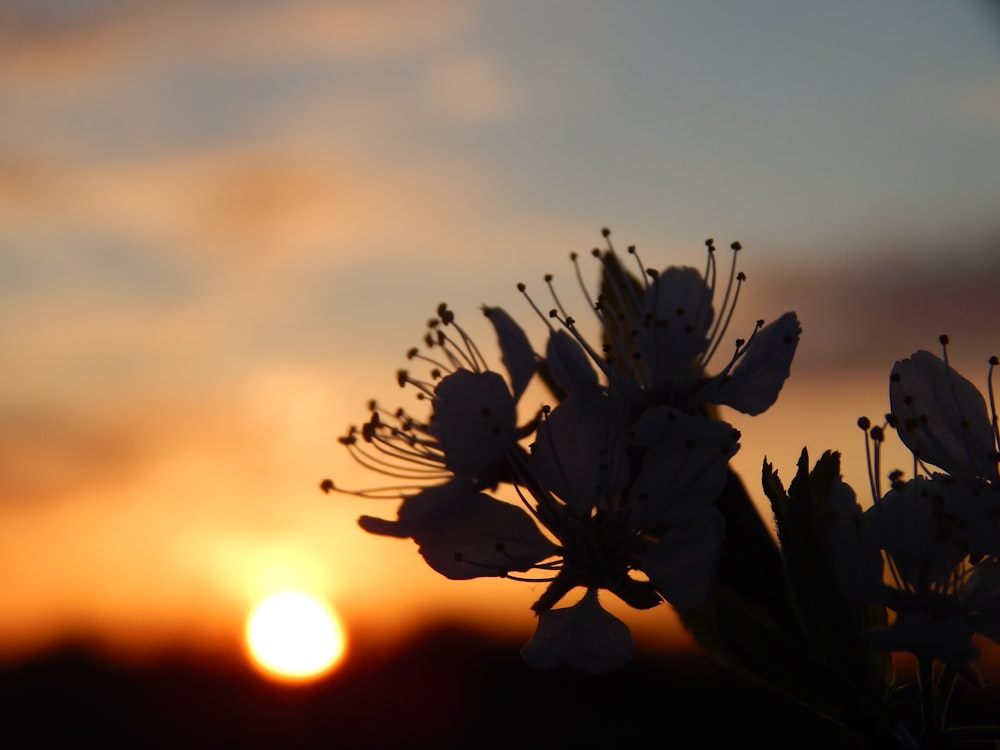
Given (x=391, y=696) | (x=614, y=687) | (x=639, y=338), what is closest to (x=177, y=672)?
(x=391, y=696)

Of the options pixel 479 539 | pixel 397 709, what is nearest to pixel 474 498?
pixel 479 539

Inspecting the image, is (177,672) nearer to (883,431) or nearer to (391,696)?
(391,696)

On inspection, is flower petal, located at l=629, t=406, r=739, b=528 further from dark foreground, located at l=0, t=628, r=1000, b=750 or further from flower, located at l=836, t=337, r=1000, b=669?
dark foreground, located at l=0, t=628, r=1000, b=750

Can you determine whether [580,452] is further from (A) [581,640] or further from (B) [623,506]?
(A) [581,640]

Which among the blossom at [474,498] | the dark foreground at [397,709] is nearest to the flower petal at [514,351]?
the blossom at [474,498]

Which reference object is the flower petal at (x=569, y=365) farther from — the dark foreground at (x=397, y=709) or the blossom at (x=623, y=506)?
the dark foreground at (x=397, y=709)

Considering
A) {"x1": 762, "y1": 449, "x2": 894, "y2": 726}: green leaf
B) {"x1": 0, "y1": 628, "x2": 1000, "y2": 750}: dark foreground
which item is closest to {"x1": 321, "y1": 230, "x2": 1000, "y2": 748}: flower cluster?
{"x1": 762, "y1": 449, "x2": 894, "y2": 726}: green leaf
